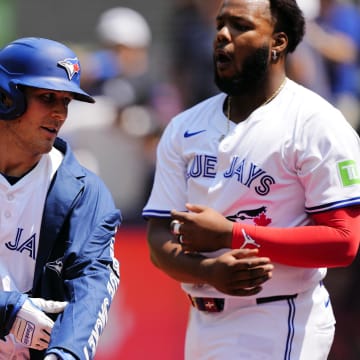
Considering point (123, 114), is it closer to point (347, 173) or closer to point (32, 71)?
point (32, 71)

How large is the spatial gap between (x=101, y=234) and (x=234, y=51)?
3.31 feet

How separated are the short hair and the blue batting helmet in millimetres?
932

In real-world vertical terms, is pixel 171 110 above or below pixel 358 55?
below

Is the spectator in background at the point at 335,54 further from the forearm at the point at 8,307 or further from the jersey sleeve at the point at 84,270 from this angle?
the forearm at the point at 8,307

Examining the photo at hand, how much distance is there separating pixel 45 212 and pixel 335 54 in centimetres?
520

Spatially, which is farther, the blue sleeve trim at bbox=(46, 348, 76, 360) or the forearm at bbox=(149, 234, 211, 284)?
the forearm at bbox=(149, 234, 211, 284)

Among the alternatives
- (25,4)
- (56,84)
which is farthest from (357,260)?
(25,4)

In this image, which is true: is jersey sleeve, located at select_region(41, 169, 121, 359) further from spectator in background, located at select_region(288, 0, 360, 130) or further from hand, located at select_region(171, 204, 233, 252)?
spectator in background, located at select_region(288, 0, 360, 130)

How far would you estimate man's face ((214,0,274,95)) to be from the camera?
483 centimetres

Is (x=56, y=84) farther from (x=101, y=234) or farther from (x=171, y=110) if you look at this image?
(x=171, y=110)

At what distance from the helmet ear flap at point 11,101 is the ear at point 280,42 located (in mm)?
1155

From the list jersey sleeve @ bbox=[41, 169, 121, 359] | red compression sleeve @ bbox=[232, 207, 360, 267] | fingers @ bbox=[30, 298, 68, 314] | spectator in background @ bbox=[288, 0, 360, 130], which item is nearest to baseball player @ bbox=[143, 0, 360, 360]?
red compression sleeve @ bbox=[232, 207, 360, 267]

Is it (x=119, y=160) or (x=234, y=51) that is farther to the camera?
(x=119, y=160)

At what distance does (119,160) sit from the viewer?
9.66 meters
